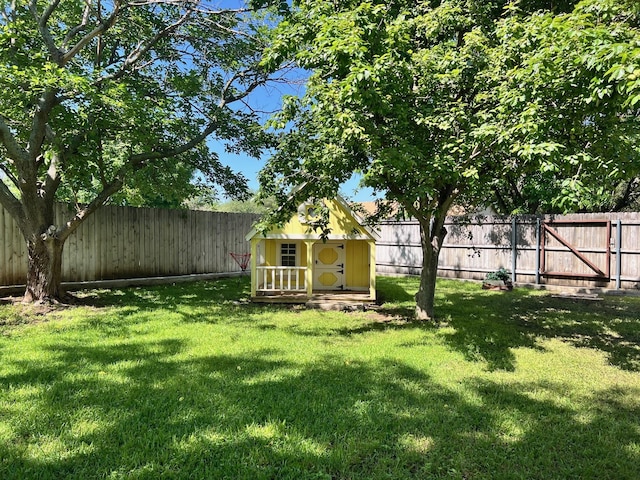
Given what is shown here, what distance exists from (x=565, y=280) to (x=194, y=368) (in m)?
9.86

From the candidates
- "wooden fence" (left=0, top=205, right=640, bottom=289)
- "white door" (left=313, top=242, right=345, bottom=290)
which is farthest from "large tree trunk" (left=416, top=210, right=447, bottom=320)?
"white door" (left=313, top=242, right=345, bottom=290)

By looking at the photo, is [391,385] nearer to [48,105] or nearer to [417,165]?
[417,165]

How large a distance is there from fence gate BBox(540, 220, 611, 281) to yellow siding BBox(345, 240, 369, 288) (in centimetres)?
521

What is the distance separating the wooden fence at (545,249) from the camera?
914cm

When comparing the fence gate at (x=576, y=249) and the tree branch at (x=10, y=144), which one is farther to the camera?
the fence gate at (x=576, y=249)

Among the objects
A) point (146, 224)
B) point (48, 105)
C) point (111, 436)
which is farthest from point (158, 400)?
point (146, 224)

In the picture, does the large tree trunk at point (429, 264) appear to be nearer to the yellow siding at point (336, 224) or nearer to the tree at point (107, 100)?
the yellow siding at point (336, 224)

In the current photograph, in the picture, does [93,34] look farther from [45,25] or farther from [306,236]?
[306,236]

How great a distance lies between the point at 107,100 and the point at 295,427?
16.4ft

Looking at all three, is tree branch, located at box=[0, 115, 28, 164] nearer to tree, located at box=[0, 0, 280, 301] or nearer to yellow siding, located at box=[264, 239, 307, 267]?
tree, located at box=[0, 0, 280, 301]

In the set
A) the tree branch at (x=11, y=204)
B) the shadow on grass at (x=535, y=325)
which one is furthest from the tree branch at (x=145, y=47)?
the shadow on grass at (x=535, y=325)

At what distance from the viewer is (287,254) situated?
8977mm

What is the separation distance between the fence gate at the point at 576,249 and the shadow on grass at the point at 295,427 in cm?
715

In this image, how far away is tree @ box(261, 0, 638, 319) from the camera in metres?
3.59
